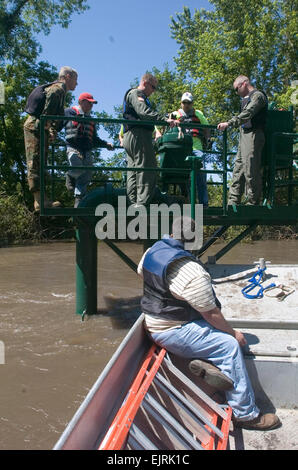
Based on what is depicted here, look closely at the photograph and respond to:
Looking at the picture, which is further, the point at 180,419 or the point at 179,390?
the point at 179,390

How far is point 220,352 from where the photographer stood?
125 inches

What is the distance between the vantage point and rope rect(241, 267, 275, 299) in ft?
15.5

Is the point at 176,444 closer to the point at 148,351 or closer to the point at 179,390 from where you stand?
the point at 179,390

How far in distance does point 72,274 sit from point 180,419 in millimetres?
9654

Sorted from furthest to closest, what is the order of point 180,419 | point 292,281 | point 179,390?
point 292,281, point 179,390, point 180,419

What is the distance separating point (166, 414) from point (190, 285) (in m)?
0.87

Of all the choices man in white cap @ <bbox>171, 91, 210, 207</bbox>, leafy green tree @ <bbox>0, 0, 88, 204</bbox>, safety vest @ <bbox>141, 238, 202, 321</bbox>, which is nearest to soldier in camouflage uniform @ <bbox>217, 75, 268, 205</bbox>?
man in white cap @ <bbox>171, 91, 210, 207</bbox>

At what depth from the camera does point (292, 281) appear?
493 cm

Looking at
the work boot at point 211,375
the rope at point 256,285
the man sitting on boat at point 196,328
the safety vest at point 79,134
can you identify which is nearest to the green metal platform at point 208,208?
the safety vest at point 79,134

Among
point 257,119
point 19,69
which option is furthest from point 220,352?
point 19,69

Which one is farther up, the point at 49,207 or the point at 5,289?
the point at 49,207

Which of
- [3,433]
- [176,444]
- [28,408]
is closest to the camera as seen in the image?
[176,444]

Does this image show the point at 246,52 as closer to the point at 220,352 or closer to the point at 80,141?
the point at 80,141

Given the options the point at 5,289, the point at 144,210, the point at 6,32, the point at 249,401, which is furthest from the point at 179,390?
the point at 6,32
